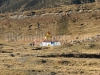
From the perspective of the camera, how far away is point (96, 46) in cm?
4053

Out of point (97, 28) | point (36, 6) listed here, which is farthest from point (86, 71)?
point (36, 6)

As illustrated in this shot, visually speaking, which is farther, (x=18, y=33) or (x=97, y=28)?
(x=18, y=33)

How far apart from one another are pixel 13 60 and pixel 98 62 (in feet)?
22.4

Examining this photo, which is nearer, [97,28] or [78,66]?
[78,66]

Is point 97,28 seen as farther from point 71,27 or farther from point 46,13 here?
point 46,13

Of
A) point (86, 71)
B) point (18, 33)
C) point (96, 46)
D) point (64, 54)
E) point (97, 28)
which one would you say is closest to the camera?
point (86, 71)

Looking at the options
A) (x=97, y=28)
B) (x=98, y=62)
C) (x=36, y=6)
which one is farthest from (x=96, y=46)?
(x=36, y=6)

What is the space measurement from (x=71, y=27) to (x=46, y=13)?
14.5 m

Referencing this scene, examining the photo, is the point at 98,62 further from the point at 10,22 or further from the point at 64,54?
the point at 10,22

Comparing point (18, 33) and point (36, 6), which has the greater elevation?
point (36, 6)

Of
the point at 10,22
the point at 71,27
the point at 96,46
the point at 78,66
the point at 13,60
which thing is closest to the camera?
the point at 78,66

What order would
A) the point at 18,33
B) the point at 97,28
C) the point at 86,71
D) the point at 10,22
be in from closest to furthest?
the point at 86,71
the point at 97,28
the point at 18,33
the point at 10,22

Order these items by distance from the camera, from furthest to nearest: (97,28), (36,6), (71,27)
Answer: (36,6) < (71,27) < (97,28)

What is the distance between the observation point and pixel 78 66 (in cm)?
2408
